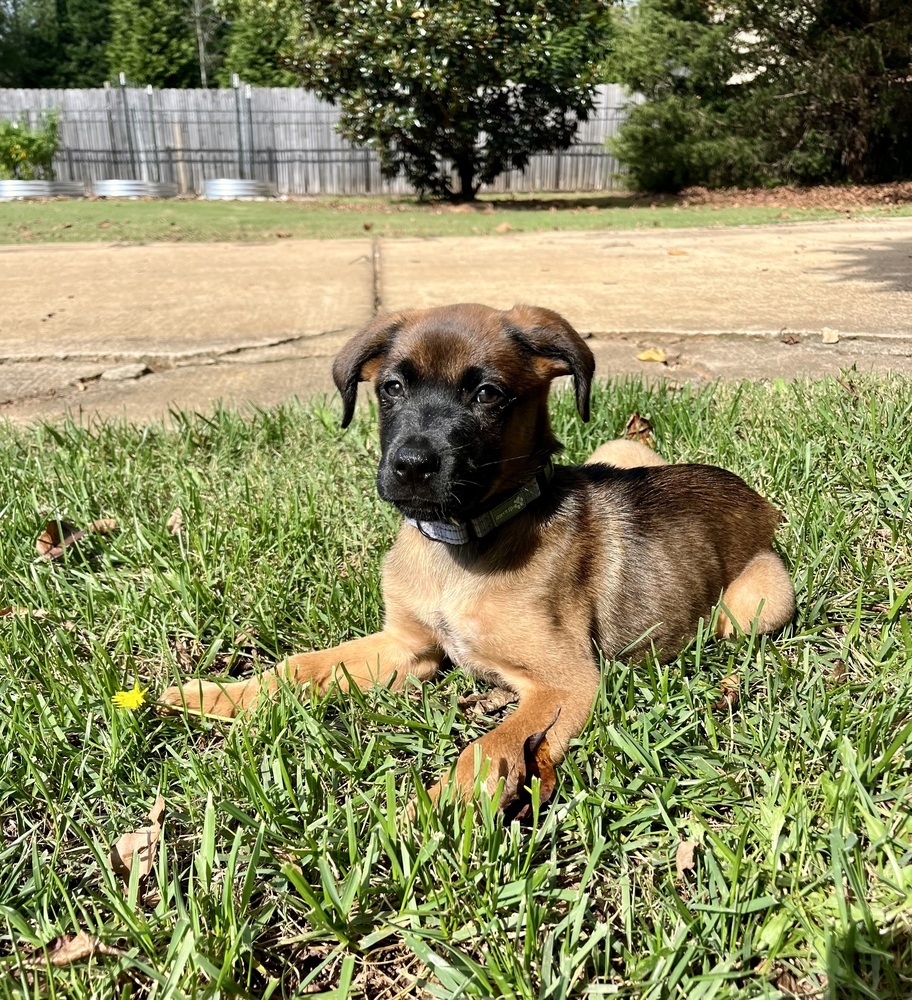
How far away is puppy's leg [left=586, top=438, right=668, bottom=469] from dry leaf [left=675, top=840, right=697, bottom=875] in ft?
6.20

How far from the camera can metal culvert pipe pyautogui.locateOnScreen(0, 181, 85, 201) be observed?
814 inches

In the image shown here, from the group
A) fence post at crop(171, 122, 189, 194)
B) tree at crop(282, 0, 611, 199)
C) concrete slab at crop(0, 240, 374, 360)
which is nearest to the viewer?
concrete slab at crop(0, 240, 374, 360)

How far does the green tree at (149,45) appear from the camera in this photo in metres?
43.5

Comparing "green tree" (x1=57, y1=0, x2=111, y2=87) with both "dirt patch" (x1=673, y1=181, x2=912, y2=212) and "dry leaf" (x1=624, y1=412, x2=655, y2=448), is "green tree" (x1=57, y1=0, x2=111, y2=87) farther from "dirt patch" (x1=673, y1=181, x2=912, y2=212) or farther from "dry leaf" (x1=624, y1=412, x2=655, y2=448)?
"dry leaf" (x1=624, y1=412, x2=655, y2=448)

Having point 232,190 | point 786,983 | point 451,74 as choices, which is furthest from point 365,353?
point 232,190

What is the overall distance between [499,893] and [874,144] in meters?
20.3

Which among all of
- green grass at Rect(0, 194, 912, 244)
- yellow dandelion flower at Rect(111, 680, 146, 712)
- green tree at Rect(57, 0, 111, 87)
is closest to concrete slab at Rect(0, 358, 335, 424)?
yellow dandelion flower at Rect(111, 680, 146, 712)

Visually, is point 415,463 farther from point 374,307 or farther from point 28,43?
point 28,43

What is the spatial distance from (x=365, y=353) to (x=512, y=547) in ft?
2.40

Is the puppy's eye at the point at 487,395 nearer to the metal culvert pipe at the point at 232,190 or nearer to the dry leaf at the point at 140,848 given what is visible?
the dry leaf at the point at 140,848

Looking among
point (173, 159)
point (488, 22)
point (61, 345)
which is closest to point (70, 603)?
point (61, 345)

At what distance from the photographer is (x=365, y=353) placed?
A: 8.72 ft

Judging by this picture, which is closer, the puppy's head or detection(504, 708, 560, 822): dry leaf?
detection(504, 708, 560, 822): dry leaf

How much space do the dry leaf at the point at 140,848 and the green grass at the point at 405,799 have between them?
32 millimetres
